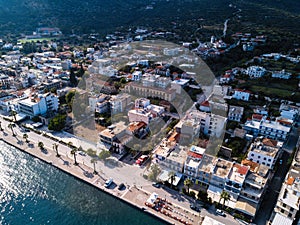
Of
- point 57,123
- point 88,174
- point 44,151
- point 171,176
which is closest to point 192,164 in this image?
point 171,176

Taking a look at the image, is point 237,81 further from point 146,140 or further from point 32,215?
point 32,215

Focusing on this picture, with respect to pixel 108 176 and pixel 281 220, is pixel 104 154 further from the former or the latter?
pixel 281 220

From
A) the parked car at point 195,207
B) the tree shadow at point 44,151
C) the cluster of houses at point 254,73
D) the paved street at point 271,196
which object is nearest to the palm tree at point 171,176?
the parked car at point 195,207

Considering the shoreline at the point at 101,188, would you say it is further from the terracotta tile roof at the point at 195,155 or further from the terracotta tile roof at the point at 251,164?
the terracotta tile roof at the point at 251,164

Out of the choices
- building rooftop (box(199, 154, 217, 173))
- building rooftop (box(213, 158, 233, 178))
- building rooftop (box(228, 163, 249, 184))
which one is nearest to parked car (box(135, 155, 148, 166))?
building rooftop (box(199, 154, 217, 173))

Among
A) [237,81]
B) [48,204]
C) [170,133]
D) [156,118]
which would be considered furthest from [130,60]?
[48,204]
